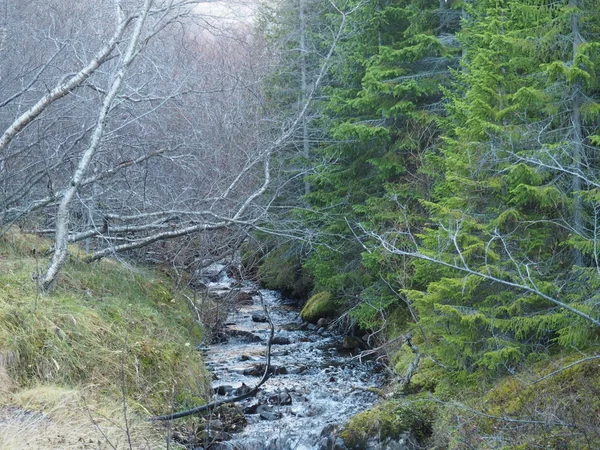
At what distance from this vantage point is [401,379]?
28.7 feet

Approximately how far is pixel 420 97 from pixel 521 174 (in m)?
6.46

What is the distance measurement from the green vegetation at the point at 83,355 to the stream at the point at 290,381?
2.83ft

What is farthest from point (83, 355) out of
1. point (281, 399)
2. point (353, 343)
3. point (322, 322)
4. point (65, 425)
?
point (322, 322)

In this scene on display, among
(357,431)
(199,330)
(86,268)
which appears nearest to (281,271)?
(199,330)

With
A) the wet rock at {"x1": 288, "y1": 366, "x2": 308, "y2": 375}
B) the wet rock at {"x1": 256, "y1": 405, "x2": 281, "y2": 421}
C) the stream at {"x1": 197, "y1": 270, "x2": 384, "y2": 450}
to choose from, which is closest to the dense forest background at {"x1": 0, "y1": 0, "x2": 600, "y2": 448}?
the stream at {"x1": 197, "y1": 270, "x2": 384, "y2": 450}

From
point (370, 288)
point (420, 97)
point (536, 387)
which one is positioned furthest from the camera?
point (420, 97)

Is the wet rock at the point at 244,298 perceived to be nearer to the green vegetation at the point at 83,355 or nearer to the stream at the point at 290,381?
the stream at the point at 290,381

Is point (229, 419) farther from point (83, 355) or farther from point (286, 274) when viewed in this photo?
point (286, 274)

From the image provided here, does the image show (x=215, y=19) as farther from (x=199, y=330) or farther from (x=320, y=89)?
(x=320, y=89)

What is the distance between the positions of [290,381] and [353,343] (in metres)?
2.67

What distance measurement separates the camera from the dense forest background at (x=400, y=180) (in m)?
7.13

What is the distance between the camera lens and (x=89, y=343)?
296 inches

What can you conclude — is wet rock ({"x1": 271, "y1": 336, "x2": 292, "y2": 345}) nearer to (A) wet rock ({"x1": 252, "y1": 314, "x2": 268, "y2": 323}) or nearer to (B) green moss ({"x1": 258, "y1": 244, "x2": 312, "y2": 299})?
(A) wet rock ({"x1": 252, "y1": 314, "x2": 268, "y2": 323})

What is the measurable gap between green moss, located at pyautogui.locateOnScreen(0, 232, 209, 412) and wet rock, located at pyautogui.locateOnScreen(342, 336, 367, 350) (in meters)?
3.84
